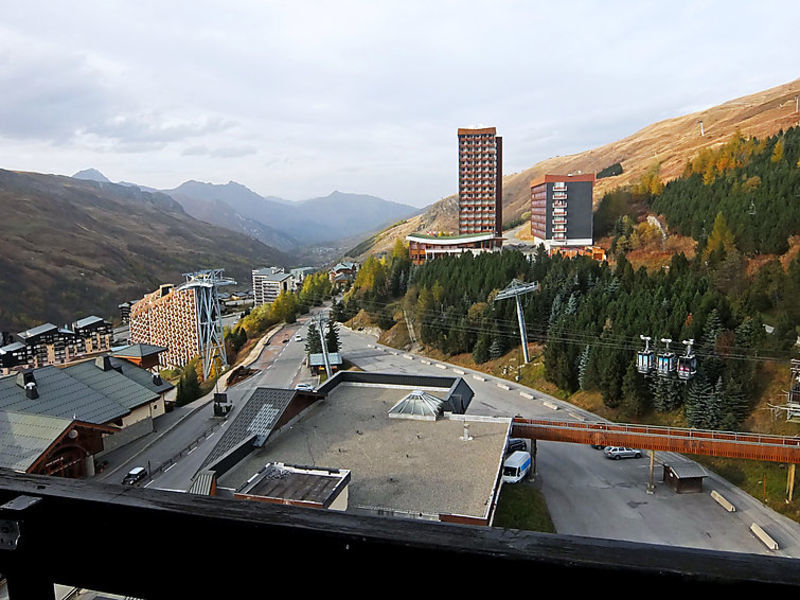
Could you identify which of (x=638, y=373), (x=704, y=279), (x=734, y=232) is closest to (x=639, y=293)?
(x=704, y=279)

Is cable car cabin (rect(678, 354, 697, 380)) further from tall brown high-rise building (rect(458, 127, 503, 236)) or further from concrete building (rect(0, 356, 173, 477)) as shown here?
tall brown high-rise building (rect(458, 127, 503, 236))

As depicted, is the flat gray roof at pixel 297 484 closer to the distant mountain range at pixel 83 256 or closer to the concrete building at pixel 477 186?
the concrete building at pixel 477 186

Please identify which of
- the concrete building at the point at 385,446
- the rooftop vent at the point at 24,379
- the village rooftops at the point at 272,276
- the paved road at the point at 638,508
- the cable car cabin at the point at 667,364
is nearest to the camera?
the concrete building at the point at 385,446

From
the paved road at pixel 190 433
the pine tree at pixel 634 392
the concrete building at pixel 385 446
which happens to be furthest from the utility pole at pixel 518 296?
the paved road at pixel 190 433

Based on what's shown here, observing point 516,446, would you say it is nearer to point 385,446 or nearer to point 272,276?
point 385,446

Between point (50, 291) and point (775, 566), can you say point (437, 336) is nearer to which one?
point (775, 566)

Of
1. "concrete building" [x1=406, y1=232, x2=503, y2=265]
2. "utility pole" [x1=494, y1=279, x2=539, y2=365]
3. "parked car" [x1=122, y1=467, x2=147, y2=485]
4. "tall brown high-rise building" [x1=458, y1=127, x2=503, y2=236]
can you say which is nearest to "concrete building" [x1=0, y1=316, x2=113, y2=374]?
"concrete building" [x1=406, y1=232, x2=503, y2=265]
